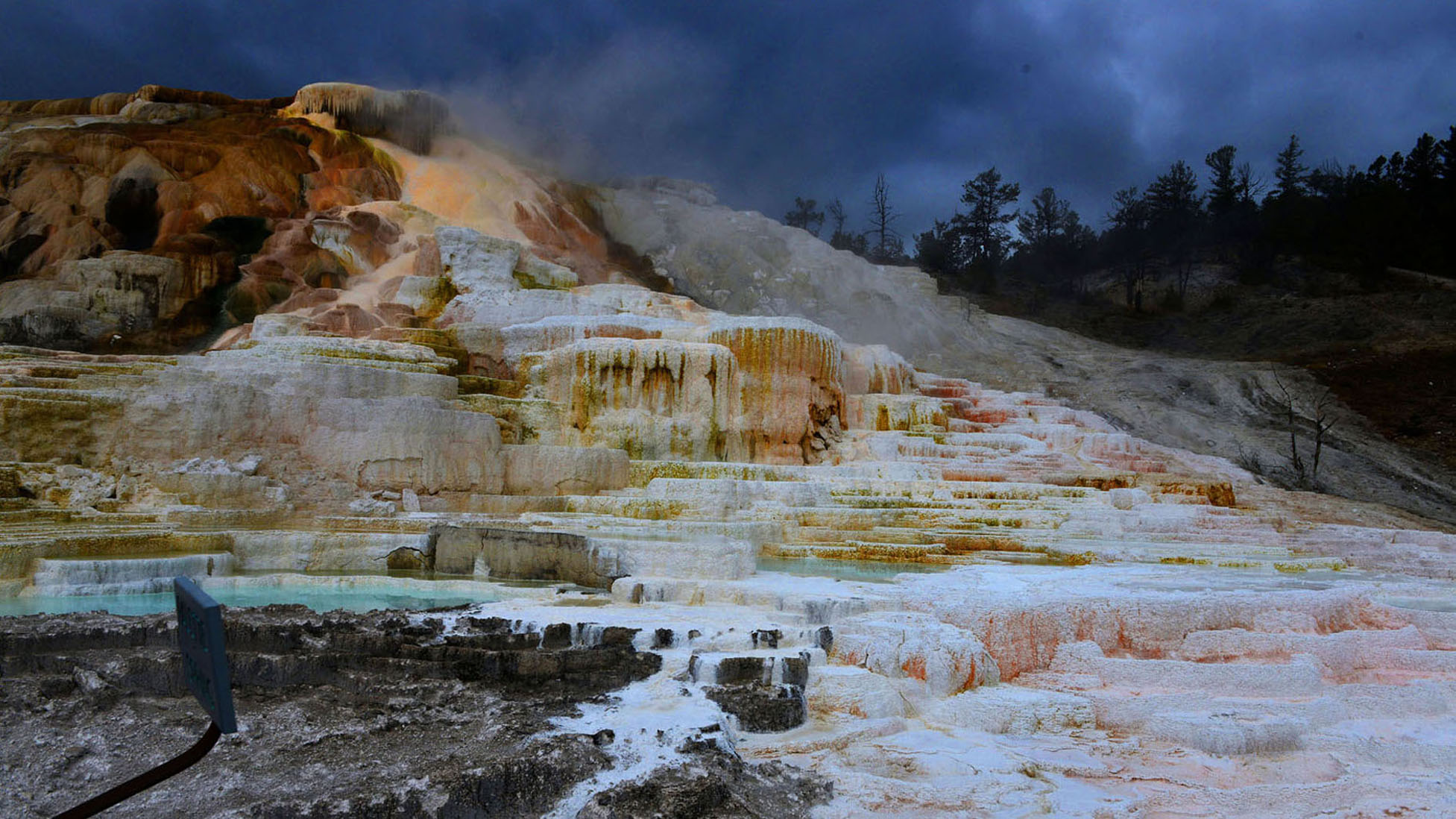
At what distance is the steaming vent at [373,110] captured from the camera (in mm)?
21312

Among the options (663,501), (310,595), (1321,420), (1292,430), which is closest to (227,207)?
(663,501)

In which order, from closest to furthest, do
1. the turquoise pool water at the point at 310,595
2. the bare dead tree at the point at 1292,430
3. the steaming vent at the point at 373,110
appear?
the turquoise pool water at the point at 310,595 → the bare dead tree at the point at 1292,430 → the steaming vent at the point at 373,110

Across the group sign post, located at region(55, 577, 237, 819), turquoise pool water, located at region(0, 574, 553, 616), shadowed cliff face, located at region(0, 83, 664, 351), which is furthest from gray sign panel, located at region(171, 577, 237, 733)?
shadowed cliff face, located at region(0, 83, 664, 351)

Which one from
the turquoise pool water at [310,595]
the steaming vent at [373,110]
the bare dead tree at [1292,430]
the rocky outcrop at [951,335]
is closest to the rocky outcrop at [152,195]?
the steaming vent at [373,110]

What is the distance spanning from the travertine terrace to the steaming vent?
8 centimetres

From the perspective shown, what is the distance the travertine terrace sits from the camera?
3930 mm

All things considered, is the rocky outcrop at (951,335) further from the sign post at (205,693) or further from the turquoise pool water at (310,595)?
the sign post at (205,693)

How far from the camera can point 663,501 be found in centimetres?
938

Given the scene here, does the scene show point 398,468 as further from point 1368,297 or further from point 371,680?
point 1368,297

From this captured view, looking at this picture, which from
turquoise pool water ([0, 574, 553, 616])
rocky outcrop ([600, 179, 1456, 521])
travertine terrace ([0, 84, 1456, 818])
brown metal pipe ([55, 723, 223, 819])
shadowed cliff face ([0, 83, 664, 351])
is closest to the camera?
brown metal pipe ([55, 723, 223, 819])

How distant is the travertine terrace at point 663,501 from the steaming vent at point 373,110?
0.27ft

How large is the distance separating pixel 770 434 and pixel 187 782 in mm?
10305

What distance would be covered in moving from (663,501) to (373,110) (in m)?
16.3

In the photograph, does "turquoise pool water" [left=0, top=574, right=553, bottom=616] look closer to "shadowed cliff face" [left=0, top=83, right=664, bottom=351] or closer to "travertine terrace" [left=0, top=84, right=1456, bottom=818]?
"travertine terrace" [left=0, top=84, right=1456, bottom=818]
